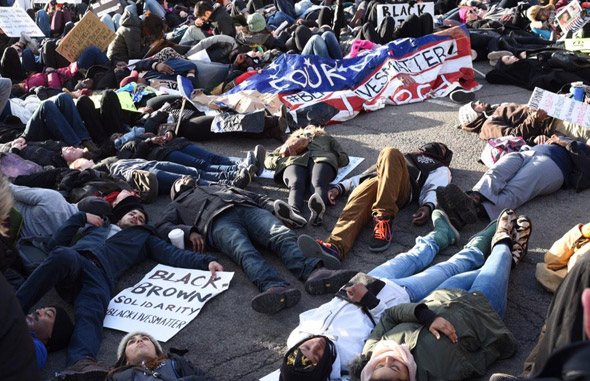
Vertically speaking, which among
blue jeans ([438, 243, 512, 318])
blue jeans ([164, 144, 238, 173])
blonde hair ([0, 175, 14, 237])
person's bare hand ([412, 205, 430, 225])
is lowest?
blue jeans ([164, 144, 238, 173])

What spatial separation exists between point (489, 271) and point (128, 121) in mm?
5905

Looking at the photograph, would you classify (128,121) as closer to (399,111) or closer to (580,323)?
(399,111)

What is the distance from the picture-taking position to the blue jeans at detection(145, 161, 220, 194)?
22.6 feet

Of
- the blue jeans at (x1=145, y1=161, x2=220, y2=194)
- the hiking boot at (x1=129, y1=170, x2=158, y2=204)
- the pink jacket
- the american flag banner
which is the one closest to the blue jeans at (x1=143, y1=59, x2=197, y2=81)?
the american flag banner

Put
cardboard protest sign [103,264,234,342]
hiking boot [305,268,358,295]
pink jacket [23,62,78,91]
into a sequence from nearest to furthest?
cardboard protest sign [103,264,234,342] → hiking boot [305,268,358,295] → pink jacket [23,62,78,91]

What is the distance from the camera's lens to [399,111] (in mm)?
8883

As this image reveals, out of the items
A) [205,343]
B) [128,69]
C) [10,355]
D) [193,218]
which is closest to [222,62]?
[128,69]

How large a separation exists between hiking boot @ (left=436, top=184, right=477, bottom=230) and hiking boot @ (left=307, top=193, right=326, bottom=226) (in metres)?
1.08

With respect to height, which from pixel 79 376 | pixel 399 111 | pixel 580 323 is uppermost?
pixel 580 323

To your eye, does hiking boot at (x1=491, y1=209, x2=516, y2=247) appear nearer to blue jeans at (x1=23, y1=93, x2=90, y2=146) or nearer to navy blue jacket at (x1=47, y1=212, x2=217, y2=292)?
navy blue jacket at (x1=47, y1=212, x2=217, y2=292)

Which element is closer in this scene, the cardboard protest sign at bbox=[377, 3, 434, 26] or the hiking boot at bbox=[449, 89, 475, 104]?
the hiking boot at bbox=[449, 89, 475, 104]

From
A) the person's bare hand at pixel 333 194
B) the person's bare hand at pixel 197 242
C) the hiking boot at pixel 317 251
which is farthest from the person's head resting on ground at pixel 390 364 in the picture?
the person's bare hand at pixel 333 194

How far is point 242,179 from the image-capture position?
263 inches

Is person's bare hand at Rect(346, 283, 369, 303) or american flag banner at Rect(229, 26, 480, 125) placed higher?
person's bare hand at Rect(346, 283, 369, 303)
